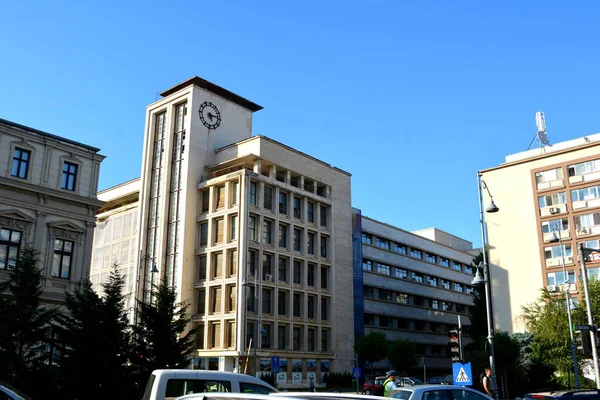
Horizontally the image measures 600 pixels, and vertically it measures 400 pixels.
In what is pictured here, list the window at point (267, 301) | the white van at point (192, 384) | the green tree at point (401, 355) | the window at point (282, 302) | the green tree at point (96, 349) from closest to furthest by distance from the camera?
the white van at point (192, 384) < the green tree at point (96, 349) < the window at point (267, 301) < the window at point (282, 302) < the green tree at point (401, 355)

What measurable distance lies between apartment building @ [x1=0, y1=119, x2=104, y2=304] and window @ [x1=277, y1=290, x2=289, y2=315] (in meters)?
23.0

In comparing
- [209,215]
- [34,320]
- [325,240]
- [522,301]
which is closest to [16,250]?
[34,320]

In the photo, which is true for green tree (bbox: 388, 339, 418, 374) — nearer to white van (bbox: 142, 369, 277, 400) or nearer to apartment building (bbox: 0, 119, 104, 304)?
apartment building (bbox: 0, 119, 104, 304)

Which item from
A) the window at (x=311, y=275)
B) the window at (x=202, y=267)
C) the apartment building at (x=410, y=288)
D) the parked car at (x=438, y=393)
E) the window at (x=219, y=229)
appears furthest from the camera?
the apartment building at (x=410, y=288)

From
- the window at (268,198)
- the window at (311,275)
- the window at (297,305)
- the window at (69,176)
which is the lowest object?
the window at (297,305)

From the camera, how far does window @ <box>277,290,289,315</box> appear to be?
175 feet

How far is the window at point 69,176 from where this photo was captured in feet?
110

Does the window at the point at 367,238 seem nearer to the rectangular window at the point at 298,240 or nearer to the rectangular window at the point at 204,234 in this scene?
the rectangular window at the point at 298,240

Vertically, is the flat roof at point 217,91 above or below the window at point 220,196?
above

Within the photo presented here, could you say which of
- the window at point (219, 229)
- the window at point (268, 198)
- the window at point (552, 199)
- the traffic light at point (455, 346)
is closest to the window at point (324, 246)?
the window at point (268, 198)

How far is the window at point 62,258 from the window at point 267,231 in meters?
22.3

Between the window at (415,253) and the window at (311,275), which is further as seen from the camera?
the window at (415,253)

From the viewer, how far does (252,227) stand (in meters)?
52.8

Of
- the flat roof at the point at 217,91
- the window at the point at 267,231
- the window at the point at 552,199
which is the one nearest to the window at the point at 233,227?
the window at the point at 267,231
